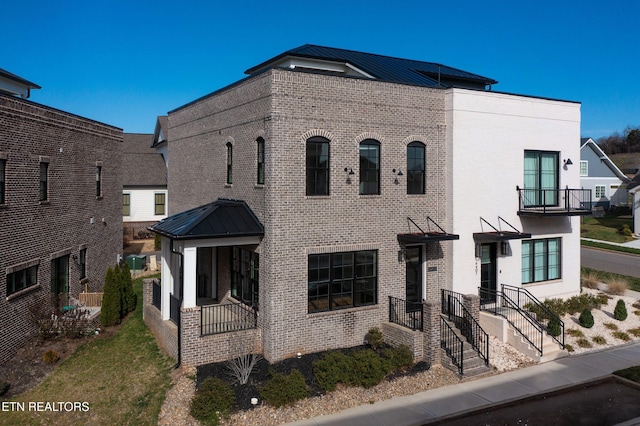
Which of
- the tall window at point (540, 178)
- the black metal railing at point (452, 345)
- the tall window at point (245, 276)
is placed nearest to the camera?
the black metal railing at point (452, 345)

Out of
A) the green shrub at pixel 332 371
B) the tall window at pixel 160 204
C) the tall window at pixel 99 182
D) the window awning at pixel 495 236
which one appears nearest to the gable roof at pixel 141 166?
the tall window at pixel 160 204

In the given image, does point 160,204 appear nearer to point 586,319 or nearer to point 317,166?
point 317,166

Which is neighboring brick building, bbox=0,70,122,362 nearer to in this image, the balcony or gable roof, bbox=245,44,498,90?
gable roof, bbox=245,44,498,90

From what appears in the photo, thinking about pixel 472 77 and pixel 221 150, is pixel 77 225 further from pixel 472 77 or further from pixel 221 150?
pixel 472 77

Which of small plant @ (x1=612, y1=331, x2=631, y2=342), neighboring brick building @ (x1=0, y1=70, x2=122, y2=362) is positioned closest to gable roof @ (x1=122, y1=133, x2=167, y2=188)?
neighboring brick building @ (x1=0, y1=70, x2=122, y2=362)

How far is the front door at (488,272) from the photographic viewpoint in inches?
688

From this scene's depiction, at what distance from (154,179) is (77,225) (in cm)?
2060

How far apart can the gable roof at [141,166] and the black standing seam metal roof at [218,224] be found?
83.3ft

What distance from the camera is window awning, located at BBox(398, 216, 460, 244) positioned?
1507 cm

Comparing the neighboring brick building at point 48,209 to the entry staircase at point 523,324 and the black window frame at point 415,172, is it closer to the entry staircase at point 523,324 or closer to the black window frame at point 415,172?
the black window frame at point 415,172

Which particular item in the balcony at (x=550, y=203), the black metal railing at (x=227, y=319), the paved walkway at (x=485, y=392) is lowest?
the paved walkway at (x=485, y=392)

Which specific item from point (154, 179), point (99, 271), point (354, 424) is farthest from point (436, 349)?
point (154, 179)

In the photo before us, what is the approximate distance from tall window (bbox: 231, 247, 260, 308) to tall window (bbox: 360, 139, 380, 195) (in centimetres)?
398

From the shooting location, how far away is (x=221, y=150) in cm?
1784
